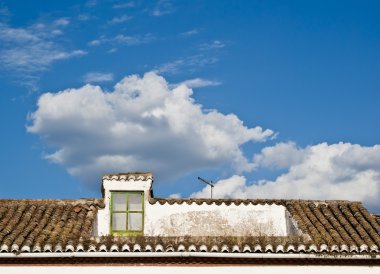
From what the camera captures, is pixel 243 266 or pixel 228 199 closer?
pixel 243 266

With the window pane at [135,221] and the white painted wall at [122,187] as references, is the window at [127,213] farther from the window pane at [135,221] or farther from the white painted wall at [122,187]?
the white painted wall at [122,187]

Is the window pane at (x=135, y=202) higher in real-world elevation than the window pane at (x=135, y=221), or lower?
higher

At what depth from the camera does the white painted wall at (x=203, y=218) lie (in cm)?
1709

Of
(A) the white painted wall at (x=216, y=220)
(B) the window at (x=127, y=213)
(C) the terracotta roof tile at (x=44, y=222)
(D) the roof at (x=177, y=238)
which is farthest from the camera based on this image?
(A) the white painted wall at (x=216, y=220)

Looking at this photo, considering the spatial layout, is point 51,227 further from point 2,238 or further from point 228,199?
point 228,199

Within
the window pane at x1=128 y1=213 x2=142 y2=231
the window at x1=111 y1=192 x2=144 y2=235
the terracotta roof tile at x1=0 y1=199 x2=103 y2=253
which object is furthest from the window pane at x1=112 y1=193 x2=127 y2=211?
the terracotta roof tile at x1=0 y1=199 x2=103 y2=253

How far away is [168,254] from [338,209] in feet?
20.1

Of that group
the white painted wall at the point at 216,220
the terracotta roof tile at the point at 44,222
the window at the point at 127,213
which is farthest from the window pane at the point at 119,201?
the white painted wall at the point at 216,220

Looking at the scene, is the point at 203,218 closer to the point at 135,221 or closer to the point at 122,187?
the point at 135,221

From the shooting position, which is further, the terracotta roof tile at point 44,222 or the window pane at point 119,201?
the window pane at point 119,201

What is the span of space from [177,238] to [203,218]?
2977 millimetres
